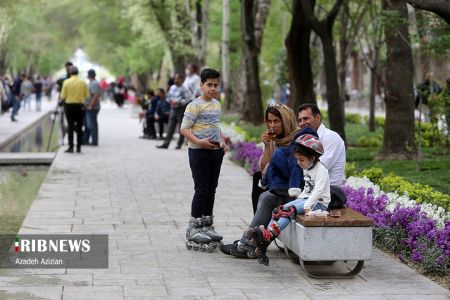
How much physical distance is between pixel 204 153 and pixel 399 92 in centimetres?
806

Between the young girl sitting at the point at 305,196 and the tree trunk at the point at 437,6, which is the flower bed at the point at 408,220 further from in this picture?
the tree trunk at the point at 437,6

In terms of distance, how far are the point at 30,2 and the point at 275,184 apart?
33.6 metres

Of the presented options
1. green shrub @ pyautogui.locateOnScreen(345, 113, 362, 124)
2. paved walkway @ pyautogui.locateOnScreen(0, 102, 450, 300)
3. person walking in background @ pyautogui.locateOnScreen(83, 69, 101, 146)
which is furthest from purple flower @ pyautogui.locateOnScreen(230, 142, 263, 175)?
green shrub @ pyautogui.locateOnScreen(345, 113, 362, 124)

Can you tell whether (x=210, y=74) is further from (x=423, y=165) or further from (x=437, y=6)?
(x=423, y=165)

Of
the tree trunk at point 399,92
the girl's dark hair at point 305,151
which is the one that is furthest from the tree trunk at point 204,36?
the girl's dark hair at point 305,151

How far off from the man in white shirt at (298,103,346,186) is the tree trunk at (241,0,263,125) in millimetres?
17145

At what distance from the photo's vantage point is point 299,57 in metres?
19.3

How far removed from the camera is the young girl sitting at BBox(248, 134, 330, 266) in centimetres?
812

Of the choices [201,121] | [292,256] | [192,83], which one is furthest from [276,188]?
[192,83]

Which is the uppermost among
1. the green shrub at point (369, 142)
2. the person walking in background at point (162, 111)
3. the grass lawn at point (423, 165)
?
Answer: the person walking in background at point (162, 111)

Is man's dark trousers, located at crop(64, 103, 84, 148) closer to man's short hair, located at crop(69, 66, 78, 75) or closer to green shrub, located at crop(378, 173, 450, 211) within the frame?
man's short hair, located at crop(69, 66, 78, 75)

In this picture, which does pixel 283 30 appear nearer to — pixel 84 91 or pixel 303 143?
pixel 84 91
